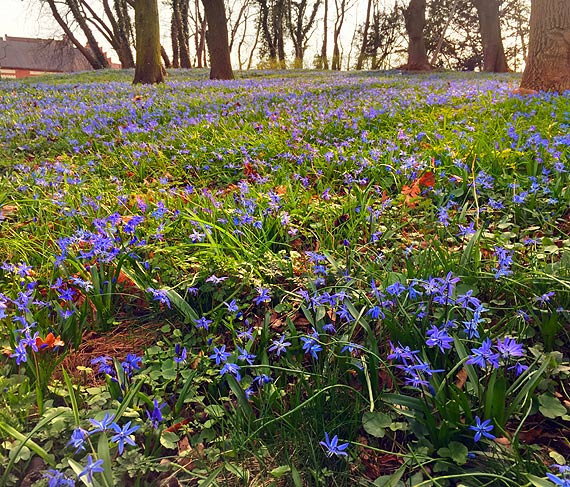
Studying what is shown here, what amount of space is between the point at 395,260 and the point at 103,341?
157 cm

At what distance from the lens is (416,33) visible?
18.5m

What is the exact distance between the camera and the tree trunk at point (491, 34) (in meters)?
17.5

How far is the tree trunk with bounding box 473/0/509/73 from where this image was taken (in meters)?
17.5

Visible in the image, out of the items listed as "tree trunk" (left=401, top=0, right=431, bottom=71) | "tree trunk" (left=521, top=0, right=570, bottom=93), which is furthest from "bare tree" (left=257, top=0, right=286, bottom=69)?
"tree trunk" (left=521, top=0, right=570, bottom=93)

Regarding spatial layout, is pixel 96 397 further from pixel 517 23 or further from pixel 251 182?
pixel 517 23

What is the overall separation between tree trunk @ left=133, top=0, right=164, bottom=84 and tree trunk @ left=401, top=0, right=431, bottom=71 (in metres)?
12.0

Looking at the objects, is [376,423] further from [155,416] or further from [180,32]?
[180,32]

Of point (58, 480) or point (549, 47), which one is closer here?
point (58, 480)

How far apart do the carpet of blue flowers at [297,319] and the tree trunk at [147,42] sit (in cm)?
880

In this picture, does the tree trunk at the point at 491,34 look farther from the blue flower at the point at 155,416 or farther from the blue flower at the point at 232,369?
the blue flower at the point at 155,416

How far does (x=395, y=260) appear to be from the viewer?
2.30m

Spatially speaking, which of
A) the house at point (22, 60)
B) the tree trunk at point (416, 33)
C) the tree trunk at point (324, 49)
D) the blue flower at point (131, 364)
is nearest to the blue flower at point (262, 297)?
the blue flower at point (131, 364)

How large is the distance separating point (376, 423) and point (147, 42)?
1248cm

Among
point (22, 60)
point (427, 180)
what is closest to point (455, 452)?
point (427, 180)
